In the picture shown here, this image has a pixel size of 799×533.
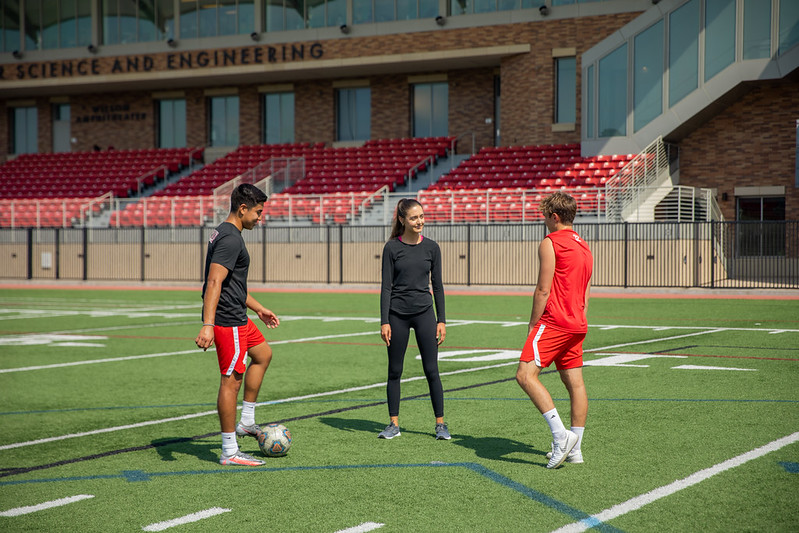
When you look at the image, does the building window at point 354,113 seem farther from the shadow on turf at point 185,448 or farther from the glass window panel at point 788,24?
the shadow on turf at point 185,448

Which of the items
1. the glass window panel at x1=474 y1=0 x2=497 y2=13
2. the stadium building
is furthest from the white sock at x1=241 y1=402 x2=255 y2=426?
the glass window panel at x1=474 y1=0 x2=497 y2=13

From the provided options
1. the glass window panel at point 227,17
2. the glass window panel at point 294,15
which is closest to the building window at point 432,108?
the glass window panel at point 294,15

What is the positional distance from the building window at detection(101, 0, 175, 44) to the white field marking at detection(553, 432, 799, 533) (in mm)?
41540

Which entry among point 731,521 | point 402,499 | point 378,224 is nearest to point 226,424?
point 402,499

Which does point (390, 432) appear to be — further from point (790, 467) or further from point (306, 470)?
point (790, 467)

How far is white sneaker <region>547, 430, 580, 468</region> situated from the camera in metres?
5.98

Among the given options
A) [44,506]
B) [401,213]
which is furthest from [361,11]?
[44,506]

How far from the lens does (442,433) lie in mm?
7066

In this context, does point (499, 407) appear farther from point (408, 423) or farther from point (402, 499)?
point (402, 499)

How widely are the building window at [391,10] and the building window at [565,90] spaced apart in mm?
5964

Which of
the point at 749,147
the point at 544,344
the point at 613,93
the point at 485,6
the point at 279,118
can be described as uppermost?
the point at 485,6

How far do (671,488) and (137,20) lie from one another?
144 ft

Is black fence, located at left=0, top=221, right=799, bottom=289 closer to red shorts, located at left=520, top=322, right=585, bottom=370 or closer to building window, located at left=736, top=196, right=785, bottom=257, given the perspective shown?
building window, located at left=736, top=196, right=785, bottom=257

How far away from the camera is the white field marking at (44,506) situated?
5.27 m
